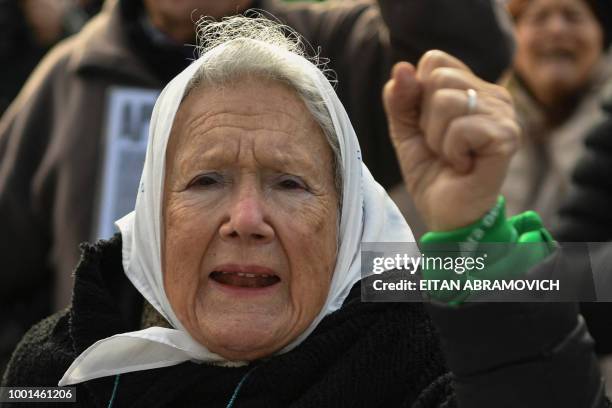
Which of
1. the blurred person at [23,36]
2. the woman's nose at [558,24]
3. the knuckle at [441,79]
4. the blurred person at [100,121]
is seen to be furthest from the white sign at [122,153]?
the knuckle at [441,79]

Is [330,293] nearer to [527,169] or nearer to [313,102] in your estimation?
[313,102]

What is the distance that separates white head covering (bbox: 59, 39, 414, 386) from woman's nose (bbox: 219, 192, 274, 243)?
8.5 inches

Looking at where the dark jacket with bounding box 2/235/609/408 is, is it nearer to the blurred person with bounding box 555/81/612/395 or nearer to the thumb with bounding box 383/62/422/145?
the thumb with bounding box 383/62/422/145

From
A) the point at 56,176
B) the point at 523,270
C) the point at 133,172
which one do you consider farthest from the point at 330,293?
the point at 56,176

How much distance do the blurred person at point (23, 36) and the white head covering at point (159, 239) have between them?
343 cm

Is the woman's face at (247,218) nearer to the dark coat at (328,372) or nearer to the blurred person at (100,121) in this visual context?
the dark coat at (328,372)

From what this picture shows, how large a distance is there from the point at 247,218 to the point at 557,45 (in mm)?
2625

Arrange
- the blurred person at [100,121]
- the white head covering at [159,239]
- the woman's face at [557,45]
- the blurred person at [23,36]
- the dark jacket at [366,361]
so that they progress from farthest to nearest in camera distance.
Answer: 1. the blurred person at [23,36]
2. the woman's face at [557,45]
3. the blurred person at [100,121]
4. the white head covering at [159,239]
5. the dark jacket at [366,361]

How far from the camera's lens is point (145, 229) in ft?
9.37

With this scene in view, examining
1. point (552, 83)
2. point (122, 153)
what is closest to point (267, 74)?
point (122, 153)

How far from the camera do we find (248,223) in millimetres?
2633

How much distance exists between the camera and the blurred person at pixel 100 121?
167 inches

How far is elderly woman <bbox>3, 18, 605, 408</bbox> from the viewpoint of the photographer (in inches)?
105

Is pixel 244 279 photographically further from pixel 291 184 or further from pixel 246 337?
pixel 291 184
